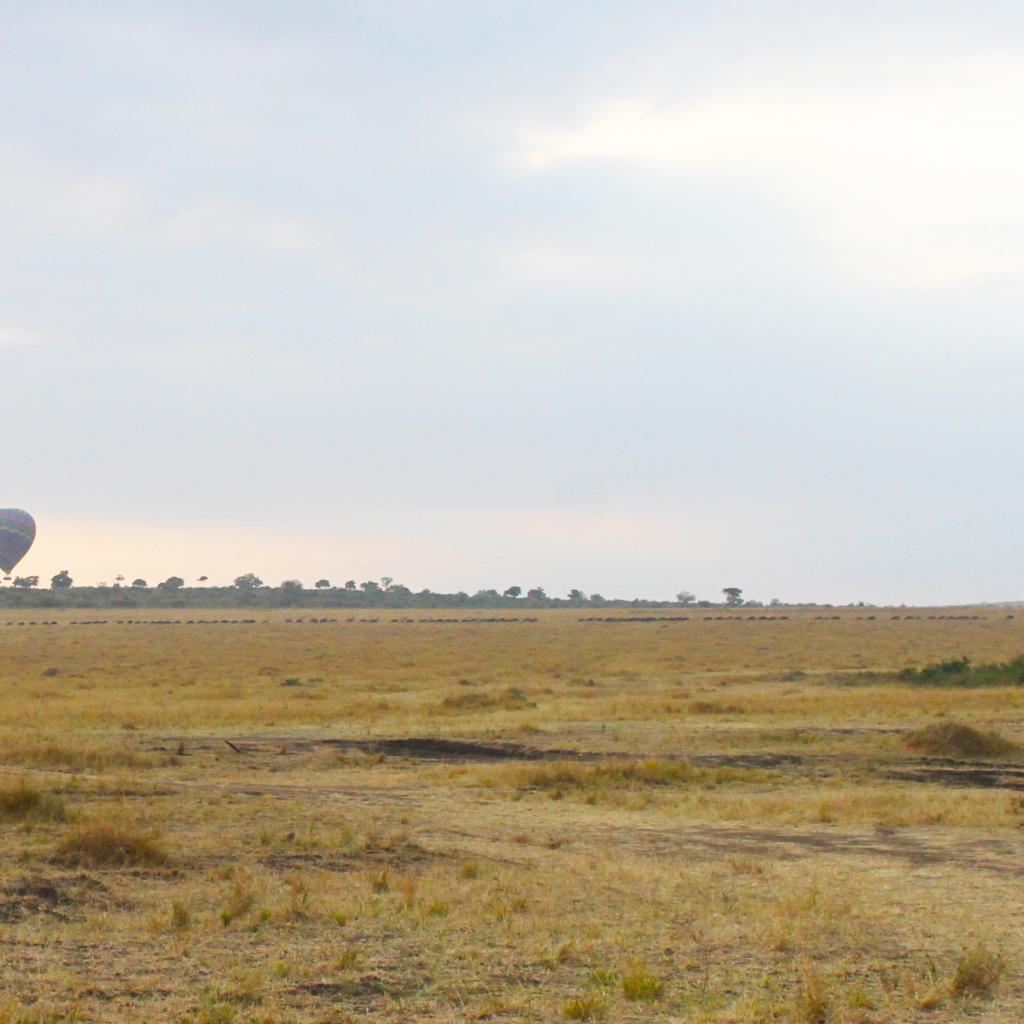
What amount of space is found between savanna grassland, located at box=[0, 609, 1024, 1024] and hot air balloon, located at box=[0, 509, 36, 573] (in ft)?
234

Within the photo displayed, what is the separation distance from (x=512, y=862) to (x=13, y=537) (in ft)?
317

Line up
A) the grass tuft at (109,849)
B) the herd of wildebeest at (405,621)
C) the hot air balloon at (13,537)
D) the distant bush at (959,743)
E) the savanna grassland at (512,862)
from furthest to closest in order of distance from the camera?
the herd of wildebeest at (405,621), the hot air balloon at (13,537), the distant bush at (959,743), the grass tuft at (109,849), the savanna grassland at (512,862)

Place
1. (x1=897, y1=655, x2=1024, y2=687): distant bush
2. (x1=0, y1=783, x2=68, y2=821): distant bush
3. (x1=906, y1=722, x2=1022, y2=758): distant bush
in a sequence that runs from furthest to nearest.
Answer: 1. (x1=897, y1=655, x2=1024, y2=687): distant bush
2. (x1=906, y1=722, x2=1022, y2=758): distant bush
3. (x1=0, y1=783, x2=68, y2=821): distant bush

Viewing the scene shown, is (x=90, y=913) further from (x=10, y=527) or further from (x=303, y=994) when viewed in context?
(x=10, y=527)

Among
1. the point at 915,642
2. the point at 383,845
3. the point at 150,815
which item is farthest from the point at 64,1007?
the point at 915,642

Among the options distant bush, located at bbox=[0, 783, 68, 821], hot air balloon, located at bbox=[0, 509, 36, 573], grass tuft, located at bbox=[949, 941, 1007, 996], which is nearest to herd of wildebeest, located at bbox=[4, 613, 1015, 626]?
hot air balloon, located at bbox=[0, 509, 36, 573]

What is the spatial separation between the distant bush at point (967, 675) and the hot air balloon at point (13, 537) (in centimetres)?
7674

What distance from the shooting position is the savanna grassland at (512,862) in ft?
30.4

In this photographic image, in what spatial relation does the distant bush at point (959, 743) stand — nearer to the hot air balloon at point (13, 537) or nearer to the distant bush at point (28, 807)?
the distant bush at point (28, 807)

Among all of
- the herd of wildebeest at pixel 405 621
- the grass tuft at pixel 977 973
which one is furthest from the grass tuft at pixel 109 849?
the herd of wildebeest at pixel 405 621

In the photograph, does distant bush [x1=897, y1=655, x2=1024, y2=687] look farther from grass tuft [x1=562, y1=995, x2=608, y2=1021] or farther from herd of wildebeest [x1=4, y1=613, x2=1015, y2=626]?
herd of wildebeest [x1=4, y1=613, x2=1015, y2=626]

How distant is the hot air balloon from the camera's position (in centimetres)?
10269

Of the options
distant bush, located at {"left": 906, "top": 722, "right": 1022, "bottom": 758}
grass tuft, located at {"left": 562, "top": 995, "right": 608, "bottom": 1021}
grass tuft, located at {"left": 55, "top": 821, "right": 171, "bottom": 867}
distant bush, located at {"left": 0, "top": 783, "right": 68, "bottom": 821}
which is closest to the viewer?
grass tuft, located at {"left": 562, "top": 995, "right": 608, "bottom": 1021}

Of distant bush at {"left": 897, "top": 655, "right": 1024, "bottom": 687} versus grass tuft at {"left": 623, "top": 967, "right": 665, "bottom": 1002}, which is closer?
grass tuft at {"left": 623, "top": 967, "right": 665, "bottom": 1002}
